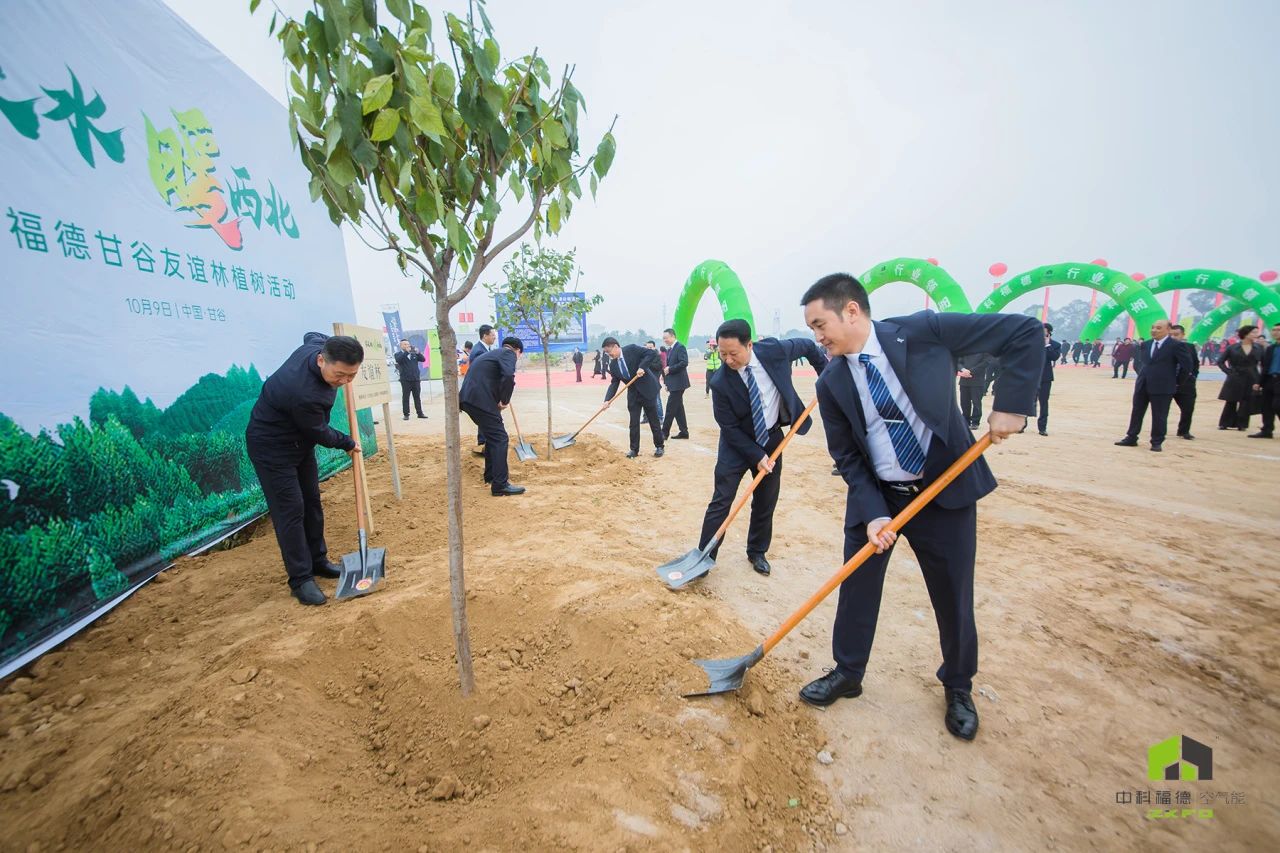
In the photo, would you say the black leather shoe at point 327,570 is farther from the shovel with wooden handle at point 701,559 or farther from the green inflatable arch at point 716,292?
the green inflatable arch at point 716,292

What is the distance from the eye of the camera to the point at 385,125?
1414 millimetres

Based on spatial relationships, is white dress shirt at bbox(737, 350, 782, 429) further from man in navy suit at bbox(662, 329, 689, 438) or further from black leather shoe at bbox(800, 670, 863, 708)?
man in navy suit at bbox(662, 329, 689, 438)

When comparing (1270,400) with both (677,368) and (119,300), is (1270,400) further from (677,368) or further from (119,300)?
(119,300)

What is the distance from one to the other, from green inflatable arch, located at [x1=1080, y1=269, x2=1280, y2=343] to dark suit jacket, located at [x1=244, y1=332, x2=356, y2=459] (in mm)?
23447

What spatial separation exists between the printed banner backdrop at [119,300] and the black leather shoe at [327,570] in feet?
3.81

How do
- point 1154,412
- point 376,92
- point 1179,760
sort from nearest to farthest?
point 376,92 → point 1179,760 → point 1154,412

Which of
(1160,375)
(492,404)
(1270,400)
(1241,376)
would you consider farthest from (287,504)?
(1241,376)

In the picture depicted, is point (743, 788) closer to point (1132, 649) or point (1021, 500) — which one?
point (1132, 649)

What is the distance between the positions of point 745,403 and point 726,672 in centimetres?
182

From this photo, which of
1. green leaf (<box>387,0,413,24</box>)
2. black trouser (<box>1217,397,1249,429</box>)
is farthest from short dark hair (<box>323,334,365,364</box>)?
black trouser (<box>1217,397,1249,429</box>)

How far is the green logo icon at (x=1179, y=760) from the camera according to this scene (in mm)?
1924

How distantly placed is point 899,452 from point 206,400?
17.8ft

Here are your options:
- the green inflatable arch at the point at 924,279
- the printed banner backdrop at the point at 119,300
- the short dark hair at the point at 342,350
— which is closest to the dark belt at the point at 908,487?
the short dark hair at the point at 342,350

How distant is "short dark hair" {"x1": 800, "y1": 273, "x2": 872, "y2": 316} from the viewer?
206 centimetres
